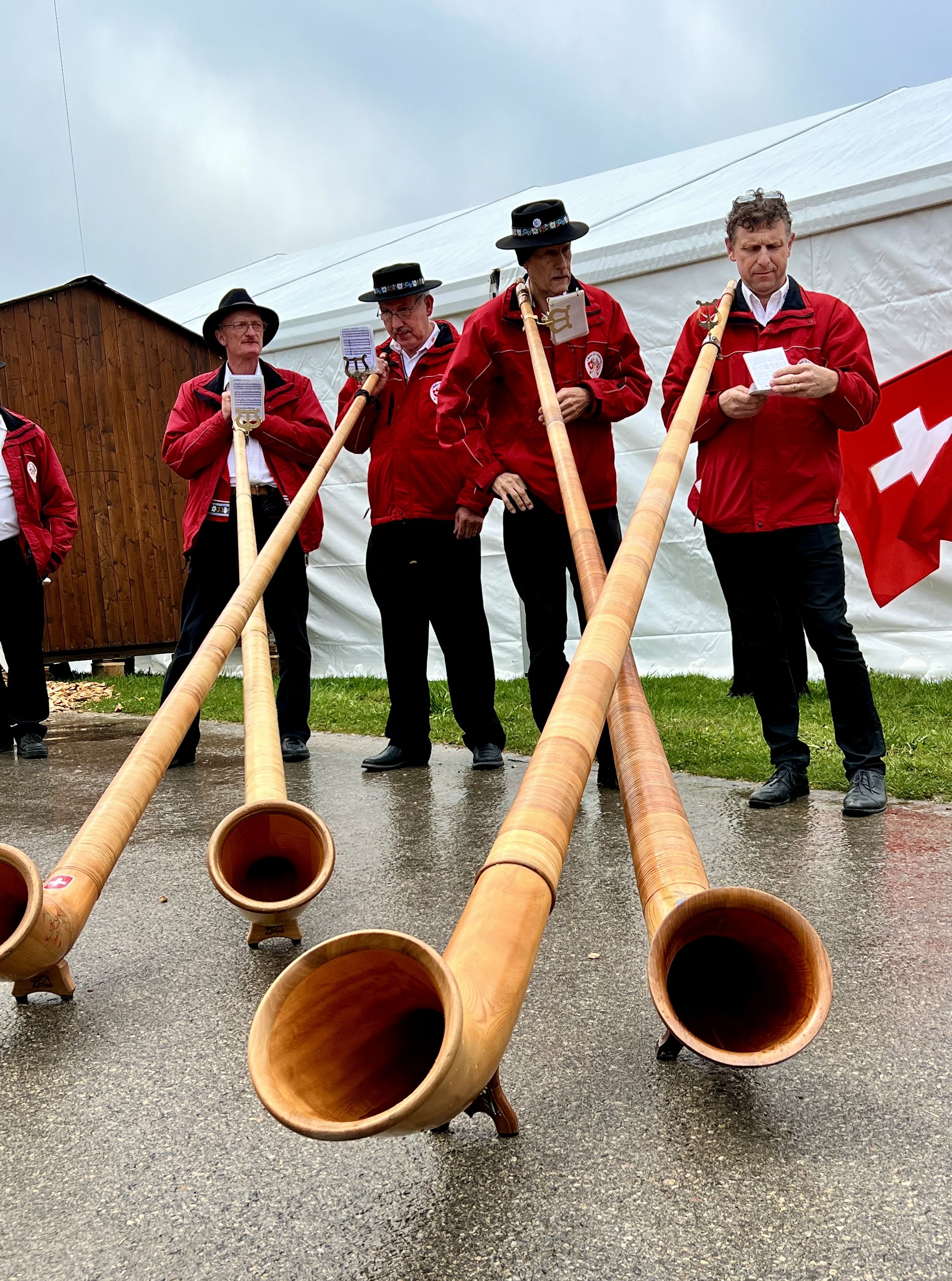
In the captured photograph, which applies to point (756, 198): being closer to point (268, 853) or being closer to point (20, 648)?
point (268, 853)

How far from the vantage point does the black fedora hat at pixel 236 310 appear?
5195 mm

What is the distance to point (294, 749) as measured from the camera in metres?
5.45

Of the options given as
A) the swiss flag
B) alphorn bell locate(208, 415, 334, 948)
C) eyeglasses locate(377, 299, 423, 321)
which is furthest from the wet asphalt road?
eyeglasses locate(377, 299, 423, 321)

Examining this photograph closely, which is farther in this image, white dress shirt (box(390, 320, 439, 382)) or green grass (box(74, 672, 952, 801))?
white dress shirt (box(390, 320, 439, 382))

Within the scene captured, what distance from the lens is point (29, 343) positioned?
9328mm

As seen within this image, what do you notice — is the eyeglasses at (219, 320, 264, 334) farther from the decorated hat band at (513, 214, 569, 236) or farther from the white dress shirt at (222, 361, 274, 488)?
the decorated hat band at (513, 214, 569, 236)

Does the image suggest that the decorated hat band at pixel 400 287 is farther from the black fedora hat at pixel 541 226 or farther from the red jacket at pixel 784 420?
the red jacket at pixel 784 420

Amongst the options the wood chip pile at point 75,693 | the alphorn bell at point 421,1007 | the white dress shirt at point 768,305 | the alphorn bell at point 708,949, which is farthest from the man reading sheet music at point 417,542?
the wood chip pile at point 75,693

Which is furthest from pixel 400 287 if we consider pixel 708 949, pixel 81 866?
pixel 708 949

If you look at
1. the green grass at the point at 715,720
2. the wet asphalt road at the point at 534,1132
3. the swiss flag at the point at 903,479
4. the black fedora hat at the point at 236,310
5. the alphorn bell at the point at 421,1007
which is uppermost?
the black fedora hat at the point at 236,310

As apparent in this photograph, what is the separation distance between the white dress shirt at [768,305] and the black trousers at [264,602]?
2.24 meters

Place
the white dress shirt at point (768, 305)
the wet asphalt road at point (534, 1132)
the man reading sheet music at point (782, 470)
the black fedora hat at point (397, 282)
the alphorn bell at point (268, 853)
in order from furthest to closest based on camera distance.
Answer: the black fedora hat at point (397, 282) < the white dress shirt at point (768, 305) < the man reading sheet music at point (782, 470) < the alphorn bell at point (268, 853) < the wet asphalt road at point (534, 1132)

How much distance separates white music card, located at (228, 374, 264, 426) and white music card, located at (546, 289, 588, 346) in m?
1.49

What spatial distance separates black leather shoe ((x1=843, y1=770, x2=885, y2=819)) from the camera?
361 centimetres
